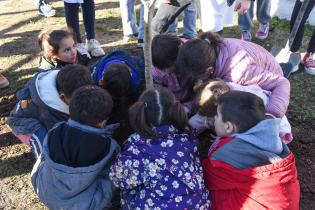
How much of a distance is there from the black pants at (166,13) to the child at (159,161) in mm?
1495

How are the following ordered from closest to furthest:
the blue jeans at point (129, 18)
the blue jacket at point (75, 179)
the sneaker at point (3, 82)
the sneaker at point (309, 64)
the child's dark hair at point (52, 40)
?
the blue jacket at point (75, 179) → the child's dark hair at point (52, 40) → the sneaker at point (3, 82) → the sneaker at point (309, 64) → the blue jeans at point (129, 18)

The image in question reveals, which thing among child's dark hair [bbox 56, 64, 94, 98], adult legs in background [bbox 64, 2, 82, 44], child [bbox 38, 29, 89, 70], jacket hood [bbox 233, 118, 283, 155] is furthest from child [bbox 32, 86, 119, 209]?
adult legs in background [bbox 64, 2, 82, 44]

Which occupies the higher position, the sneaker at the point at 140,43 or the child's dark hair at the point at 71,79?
the child's dark hair at the point at 71,79

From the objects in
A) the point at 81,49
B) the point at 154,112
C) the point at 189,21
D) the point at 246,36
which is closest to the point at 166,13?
the point at 189,21

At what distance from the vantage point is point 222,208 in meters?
2.03

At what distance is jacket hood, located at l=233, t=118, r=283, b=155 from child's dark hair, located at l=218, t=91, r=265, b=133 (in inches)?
2.1

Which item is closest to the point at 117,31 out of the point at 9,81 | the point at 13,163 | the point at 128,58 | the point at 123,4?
the point at 123,4

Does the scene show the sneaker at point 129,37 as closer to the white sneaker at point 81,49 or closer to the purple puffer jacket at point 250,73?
the white sneaker at point 81,49

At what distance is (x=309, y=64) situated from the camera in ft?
12.1

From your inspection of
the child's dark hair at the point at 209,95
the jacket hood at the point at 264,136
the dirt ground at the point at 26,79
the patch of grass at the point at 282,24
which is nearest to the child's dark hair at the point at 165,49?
the child's dark hair at the point at 209,95

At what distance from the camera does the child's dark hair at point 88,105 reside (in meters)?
1.98

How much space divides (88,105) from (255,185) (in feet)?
3.06

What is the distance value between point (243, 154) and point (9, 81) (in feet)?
8.48

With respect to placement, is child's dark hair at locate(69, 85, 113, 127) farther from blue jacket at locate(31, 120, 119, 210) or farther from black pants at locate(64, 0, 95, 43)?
black pants at locate(64, 0, 95, 43)
